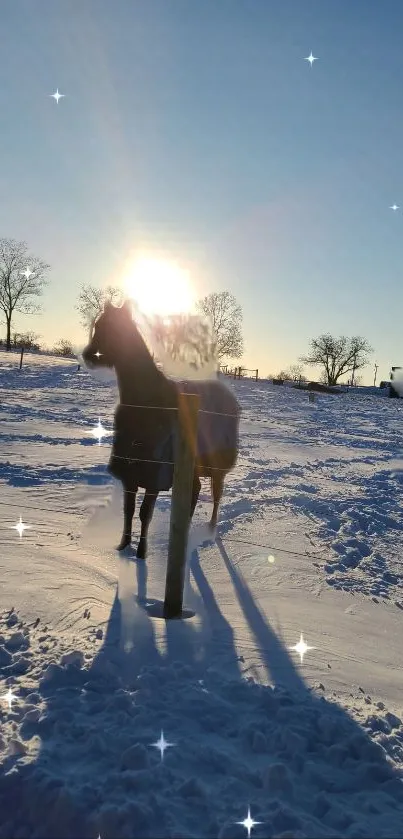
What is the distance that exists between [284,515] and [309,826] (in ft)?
15.6

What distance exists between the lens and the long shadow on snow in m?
1.76

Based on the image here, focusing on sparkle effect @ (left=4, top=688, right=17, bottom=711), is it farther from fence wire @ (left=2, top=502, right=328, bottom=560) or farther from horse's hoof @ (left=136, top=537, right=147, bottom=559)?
fence wire @ (left=2, top=502, right=328, bottom=560)

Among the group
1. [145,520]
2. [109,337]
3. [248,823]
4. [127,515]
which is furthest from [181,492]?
[248,823]

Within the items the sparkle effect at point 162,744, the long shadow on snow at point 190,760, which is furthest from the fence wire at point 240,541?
the sparkle effect at point 162,744

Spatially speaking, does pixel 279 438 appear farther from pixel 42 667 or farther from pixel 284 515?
pixel 42 667

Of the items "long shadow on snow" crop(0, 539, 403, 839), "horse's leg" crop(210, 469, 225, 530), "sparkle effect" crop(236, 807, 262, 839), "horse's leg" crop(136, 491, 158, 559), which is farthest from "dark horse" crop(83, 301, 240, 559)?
"sparkle effect" crop(236, 807, 262, 839)

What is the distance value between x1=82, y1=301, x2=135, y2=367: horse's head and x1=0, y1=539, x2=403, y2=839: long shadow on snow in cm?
273

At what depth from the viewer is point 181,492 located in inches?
142

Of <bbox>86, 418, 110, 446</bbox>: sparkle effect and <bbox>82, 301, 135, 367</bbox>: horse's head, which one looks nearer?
<bbox>82, 301, 135, 367</bbox>: horse's head

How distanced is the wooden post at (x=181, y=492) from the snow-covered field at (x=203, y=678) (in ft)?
1.03

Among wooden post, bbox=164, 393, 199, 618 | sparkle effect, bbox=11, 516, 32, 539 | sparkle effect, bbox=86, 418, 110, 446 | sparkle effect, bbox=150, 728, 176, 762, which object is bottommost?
sparkle effect, bbox=11, 516, 32, 539

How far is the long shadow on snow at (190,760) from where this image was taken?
5.77 ft

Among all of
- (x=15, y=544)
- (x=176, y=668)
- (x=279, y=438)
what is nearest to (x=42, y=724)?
(x=176, y=668)

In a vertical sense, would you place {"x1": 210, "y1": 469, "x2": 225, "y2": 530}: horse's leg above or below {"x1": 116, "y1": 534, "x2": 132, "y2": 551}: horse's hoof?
above
